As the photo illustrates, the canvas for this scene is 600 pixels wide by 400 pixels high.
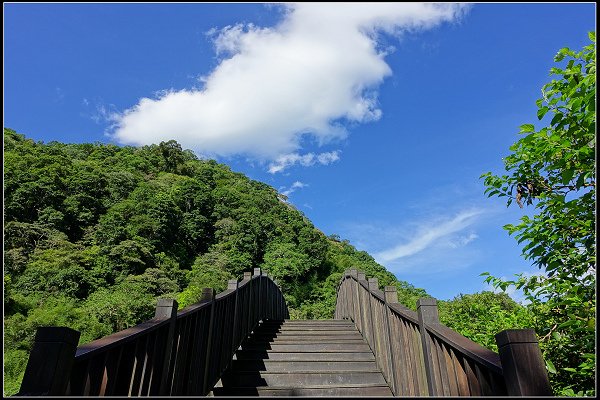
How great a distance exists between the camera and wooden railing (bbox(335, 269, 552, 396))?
1.29 meters

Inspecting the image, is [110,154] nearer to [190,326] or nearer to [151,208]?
[151,208]

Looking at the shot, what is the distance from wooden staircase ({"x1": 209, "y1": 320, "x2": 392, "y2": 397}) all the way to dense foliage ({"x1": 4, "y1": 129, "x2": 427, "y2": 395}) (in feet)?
50.3

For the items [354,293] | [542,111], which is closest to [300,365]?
[354,293]

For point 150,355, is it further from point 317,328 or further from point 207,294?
point 317,328

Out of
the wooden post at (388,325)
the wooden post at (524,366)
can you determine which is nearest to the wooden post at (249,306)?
the wooden post at (388,325)

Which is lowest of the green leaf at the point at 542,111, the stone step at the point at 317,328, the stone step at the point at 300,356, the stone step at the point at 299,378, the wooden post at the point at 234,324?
the stone step at the point at 299,378

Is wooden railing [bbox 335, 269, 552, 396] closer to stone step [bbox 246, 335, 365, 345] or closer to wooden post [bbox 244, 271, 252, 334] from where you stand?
stone step [bbox 246, 335, 365, 345]

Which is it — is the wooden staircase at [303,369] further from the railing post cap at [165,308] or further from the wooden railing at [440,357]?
the railing post cap at [165,308]

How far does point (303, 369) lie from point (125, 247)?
91.5 ft

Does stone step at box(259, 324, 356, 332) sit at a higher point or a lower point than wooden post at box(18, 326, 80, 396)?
lower

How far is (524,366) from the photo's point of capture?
128cm

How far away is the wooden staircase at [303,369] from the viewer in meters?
3.90

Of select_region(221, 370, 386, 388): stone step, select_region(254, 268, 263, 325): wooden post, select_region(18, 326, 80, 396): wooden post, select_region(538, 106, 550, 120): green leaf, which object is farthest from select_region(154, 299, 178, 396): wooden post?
select_region(254, 268, 263, 325): wooden post

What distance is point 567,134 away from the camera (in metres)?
2.76
